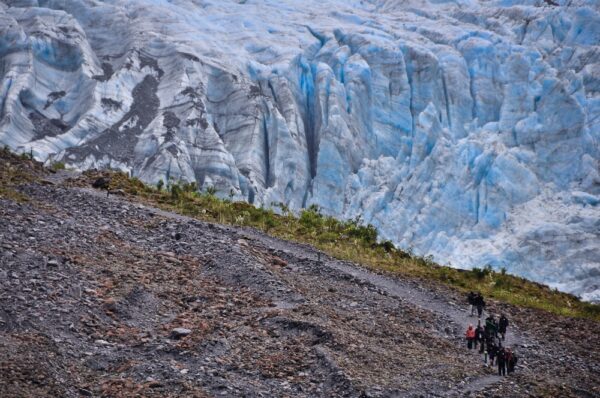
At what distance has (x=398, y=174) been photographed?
50781mm

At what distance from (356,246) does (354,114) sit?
1399 inches

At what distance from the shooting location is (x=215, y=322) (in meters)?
11.0

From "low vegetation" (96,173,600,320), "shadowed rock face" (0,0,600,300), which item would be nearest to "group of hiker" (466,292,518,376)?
"low vegetation" (96,173,600,320)

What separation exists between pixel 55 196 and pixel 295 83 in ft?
136

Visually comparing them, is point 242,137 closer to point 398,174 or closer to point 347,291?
point 398,174

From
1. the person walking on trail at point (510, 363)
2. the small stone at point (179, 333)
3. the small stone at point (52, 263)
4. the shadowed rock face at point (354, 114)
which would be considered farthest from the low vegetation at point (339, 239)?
the shadowed rock face at point (354, 114)

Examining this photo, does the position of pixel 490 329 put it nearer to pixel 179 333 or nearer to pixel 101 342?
pixel 179 333

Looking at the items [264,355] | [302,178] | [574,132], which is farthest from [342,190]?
[264,355]

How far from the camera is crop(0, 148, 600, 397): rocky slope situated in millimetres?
8891

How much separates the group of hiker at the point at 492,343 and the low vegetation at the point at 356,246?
3.47 meters

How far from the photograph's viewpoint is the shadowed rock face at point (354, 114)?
46438 millimetres

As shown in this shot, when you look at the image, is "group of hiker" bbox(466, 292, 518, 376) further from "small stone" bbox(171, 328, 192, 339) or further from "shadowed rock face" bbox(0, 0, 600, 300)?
"shadowed rock face" bbox(0, 0, 600, 300)

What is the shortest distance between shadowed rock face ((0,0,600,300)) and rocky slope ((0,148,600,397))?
29.4 m

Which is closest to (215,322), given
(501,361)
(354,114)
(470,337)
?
(501,361)
